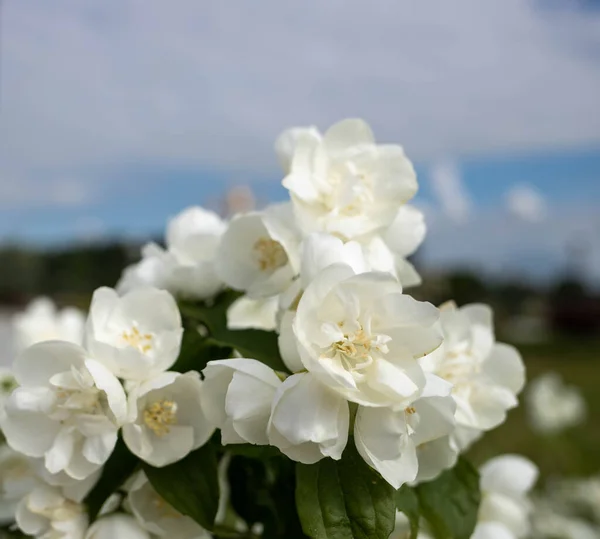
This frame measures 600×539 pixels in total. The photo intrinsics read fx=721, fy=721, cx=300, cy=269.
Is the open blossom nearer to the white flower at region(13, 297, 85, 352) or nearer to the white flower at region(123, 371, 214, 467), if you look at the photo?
the white flower at region(123, 371, 214, 467)

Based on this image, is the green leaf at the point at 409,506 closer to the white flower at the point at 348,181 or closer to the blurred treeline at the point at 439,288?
the white flower at the point at 348,181

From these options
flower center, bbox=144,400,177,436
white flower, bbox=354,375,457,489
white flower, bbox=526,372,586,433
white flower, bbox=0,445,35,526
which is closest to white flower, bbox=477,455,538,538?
white flower, bbox=354,375,457,489

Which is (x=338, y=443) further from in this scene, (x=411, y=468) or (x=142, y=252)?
(x=142, y=252)

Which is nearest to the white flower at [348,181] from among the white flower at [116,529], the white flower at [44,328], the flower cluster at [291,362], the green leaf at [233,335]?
the flower cluster at [291,362]

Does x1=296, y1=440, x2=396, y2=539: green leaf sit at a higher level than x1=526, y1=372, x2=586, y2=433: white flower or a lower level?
higher

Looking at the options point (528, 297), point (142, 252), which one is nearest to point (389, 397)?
point (142, 252)

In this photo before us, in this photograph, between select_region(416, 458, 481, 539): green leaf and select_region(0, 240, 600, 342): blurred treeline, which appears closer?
select_region(416, 458, 481, 539): green leaf
